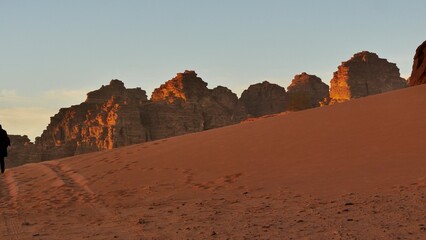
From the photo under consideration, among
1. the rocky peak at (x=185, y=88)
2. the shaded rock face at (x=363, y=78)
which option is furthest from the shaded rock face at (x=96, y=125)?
the shaded rock face at (x=363, y=78)

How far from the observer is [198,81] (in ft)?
334

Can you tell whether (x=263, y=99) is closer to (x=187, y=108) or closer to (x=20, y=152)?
(x=187, y=108)

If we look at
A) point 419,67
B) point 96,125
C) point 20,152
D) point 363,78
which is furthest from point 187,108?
point 419,67

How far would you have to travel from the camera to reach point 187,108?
94.6 metres

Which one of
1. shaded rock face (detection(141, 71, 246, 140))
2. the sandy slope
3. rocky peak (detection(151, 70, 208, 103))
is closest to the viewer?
the sandy slope

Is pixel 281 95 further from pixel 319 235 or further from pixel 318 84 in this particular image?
pixel 319 235

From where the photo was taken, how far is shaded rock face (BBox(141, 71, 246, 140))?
9144 centimetres

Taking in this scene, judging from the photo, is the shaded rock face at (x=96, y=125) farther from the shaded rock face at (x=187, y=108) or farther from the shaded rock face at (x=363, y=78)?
the shaded rock face at (x=363, y=78)

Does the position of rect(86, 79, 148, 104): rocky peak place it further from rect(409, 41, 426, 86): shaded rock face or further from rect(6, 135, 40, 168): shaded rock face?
rect(409, 41, 426, 86): shaded rock face

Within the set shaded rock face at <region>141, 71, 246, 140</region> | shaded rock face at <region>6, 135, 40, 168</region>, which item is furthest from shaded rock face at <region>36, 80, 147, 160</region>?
shaded rock face at <region>141, 71, 246, 140</region>

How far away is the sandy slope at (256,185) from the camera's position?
562 cm

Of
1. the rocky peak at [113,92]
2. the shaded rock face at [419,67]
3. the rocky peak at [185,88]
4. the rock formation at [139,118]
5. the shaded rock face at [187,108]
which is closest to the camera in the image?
the shaded rock face at [419,67]

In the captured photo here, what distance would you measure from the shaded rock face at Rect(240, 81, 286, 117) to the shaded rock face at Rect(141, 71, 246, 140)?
27.2 feet

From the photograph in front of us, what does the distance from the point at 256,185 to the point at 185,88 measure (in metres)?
92.4
